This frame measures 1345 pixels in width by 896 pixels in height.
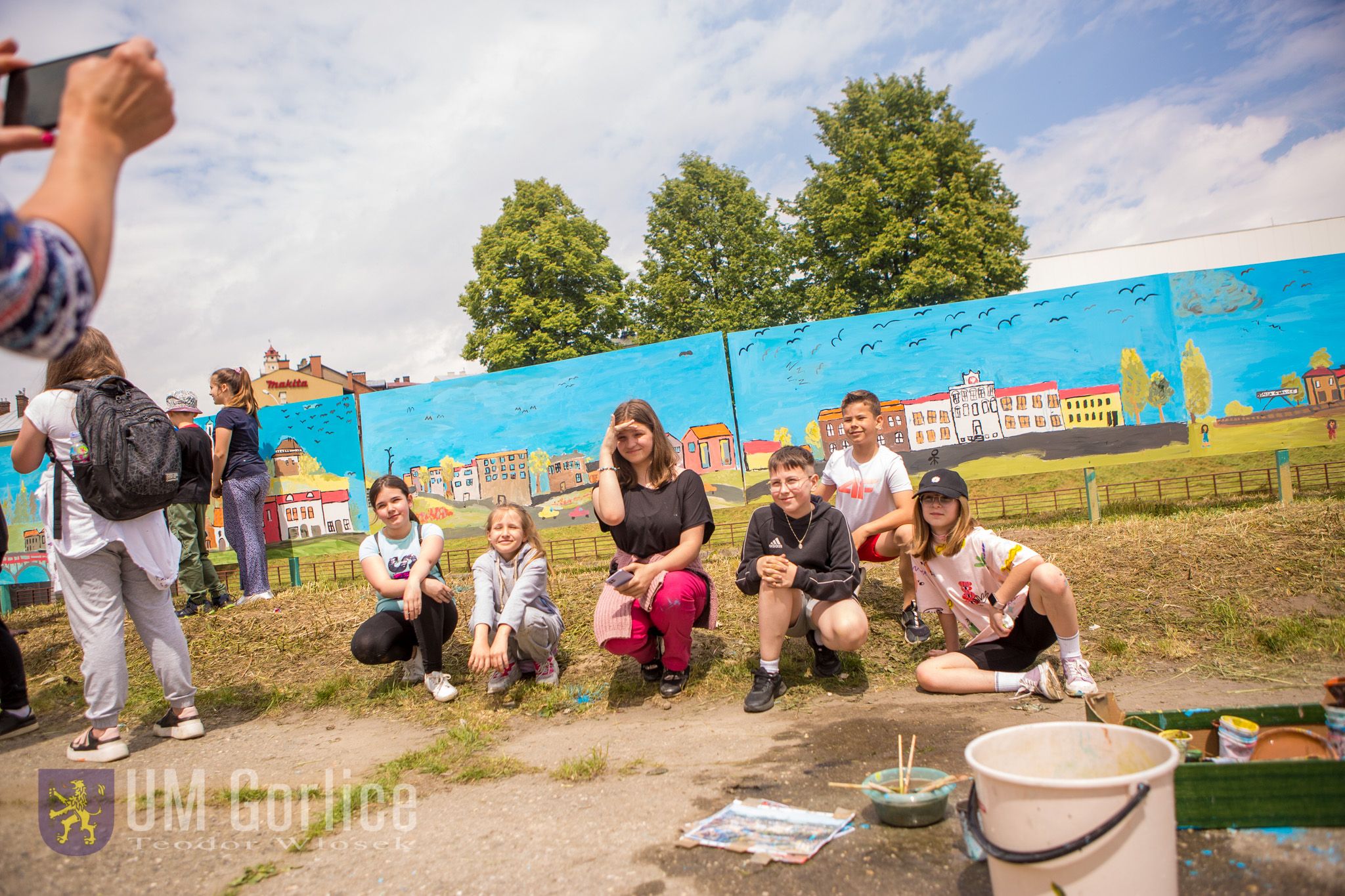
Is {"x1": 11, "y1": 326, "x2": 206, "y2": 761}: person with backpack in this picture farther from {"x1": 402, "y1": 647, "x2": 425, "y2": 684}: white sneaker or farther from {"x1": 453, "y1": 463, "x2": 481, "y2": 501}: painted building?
{"x1": 453, "y1": 463, "x2": 481, "y2": 501}: painted building

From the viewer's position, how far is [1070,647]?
3.70 meters

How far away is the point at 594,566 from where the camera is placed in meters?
7.09

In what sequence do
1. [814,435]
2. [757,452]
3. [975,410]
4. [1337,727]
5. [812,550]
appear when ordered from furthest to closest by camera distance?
[757,452] → [814,435] → [975,410] → [812,550] → [1337,727]

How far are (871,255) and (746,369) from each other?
14.5m

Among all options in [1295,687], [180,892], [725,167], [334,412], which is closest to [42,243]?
[180,892]

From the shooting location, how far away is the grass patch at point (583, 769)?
314 centimetres

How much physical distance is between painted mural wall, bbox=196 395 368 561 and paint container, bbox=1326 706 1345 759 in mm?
9768

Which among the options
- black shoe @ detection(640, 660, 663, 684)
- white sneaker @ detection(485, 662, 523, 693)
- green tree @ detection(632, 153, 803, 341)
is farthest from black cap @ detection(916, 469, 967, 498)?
green tree @ detection(632, 153, 803, 341)

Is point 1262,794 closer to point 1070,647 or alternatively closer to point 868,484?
point 1070,647

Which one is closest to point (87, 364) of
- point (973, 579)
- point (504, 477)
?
point (973, 579)

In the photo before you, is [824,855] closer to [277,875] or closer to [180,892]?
[277,875]

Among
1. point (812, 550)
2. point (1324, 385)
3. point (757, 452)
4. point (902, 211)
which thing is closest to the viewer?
point (812, 550)

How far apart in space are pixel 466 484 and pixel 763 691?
6.86 metres

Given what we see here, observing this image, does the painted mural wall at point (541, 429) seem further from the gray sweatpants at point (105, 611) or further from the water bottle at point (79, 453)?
the water bottle at point (79, 453)
